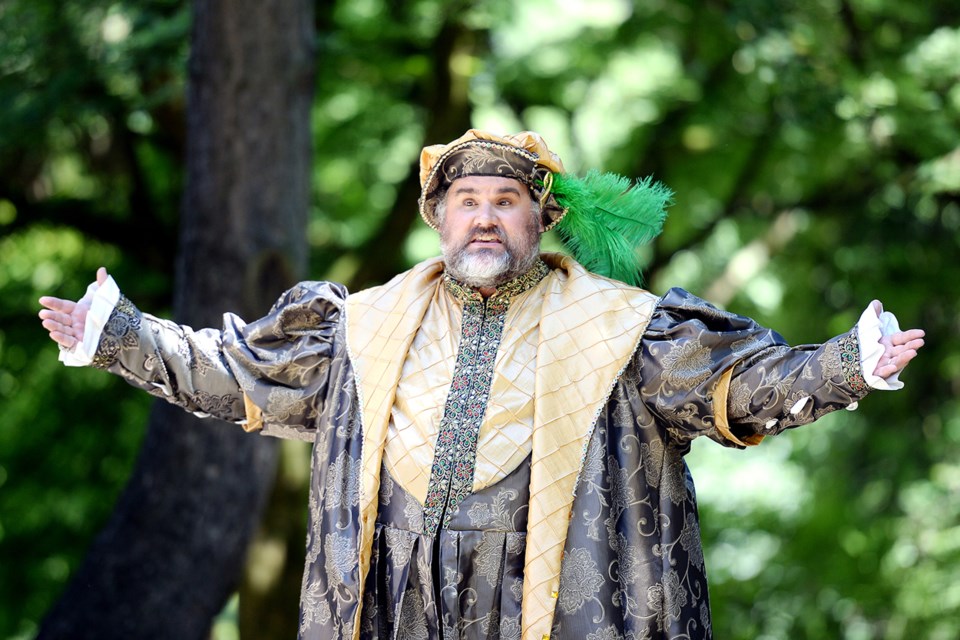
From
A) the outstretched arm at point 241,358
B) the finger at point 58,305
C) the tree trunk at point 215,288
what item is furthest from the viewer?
the tree trunk at point 215,288

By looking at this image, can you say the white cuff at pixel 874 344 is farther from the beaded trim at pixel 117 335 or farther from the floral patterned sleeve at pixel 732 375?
the beaded trim at pixel 117 335

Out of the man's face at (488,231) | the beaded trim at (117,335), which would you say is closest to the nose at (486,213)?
the man's face at (488,231)

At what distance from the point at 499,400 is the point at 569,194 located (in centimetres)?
60

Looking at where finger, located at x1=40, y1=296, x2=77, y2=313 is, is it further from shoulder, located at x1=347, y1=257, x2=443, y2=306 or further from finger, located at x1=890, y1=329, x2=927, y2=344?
finger, located at x1=890, y1=329, x2=927, y2=344

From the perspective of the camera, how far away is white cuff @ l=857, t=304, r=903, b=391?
2.87 meters

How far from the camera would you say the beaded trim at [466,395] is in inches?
124

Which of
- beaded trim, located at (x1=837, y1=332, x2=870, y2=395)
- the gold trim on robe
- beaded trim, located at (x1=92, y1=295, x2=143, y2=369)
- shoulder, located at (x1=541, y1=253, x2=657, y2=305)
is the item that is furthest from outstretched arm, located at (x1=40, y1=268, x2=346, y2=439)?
beaded trim, located at (x1=837, y1=332, x2=870, y2=395)

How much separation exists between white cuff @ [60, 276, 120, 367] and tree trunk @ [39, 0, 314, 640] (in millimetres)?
2188

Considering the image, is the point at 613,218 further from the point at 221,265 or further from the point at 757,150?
the point at 757,150

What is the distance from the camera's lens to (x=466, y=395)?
3.25m

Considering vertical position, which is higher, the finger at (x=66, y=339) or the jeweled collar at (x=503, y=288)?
the jeweled collar at (x=503, y=288)

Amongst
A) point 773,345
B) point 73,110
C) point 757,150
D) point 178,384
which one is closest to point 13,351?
point 73,110

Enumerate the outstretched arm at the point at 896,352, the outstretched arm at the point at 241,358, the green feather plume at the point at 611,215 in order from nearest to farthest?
the outstretched arm at the point at 896,352 → the outstretched arm at the point at 241,358 → the green feather plume at the point at 611,215

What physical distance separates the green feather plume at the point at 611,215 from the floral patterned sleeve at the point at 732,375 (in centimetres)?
26
